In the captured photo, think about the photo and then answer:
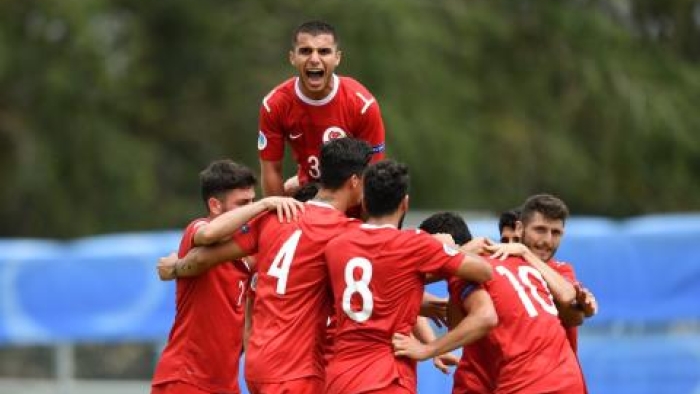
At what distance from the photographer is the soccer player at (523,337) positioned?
9.13 meters

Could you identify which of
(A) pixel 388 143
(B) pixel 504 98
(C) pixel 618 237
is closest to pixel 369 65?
(A) pixel 388 143

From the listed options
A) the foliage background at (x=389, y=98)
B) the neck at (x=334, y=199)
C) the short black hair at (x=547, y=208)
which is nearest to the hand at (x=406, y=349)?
the neck at (x=334, y=199)

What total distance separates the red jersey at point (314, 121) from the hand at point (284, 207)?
1.22 metres

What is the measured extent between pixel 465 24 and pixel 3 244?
14398 mm

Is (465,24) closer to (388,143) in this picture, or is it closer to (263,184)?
(388,143)

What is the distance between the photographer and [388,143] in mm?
28375

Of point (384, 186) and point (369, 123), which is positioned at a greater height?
point (369, 123)

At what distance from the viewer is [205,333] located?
32.2 feet

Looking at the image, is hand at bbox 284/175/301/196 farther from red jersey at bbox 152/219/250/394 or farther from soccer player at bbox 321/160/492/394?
soccer player at bbox 321/160/492/394

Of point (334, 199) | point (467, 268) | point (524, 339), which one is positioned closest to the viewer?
point (467, 268)

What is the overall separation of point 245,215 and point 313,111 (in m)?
1.47

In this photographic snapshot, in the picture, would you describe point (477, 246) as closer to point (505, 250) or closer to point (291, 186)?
point (505, 250)

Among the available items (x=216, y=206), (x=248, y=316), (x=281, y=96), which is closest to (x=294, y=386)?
(x=248, y=316)

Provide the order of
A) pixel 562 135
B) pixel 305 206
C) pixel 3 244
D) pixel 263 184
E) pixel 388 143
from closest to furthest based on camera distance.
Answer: pixel 305 206, pixel 263 184, pixel 3 244, pixel 388 143, pixel 562 135
